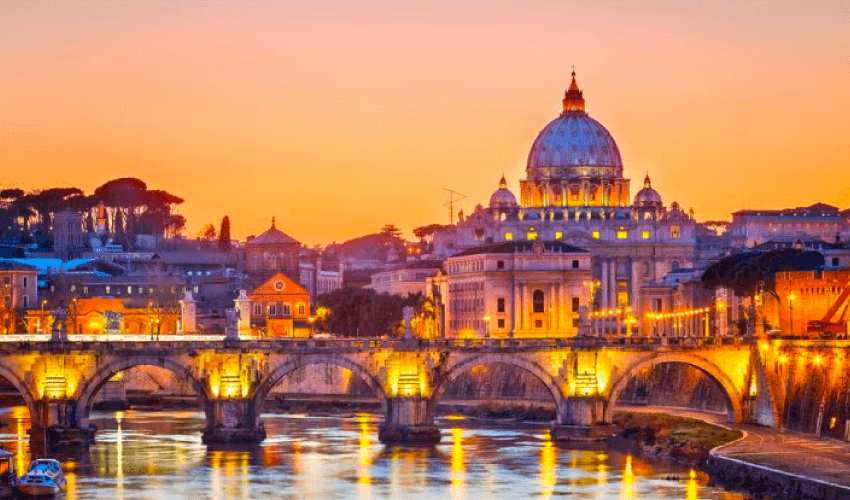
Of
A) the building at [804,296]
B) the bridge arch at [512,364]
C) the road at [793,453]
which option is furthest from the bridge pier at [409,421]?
the building at [804,296]

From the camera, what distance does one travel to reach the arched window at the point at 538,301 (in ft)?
596

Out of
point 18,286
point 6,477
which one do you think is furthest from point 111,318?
point 6,477

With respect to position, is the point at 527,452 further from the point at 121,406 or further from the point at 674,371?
the point at 121,406

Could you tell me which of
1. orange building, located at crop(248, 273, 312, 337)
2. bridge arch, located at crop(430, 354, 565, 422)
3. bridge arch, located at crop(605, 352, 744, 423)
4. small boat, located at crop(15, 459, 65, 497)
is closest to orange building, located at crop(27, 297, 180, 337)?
orange building, located at crop(248, 273, 312, 337)

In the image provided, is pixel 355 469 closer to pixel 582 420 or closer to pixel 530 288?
pixel 582 420

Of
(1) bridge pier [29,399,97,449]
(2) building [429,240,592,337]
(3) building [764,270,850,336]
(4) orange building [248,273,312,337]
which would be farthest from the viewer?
(2) building [429,240,592,337]

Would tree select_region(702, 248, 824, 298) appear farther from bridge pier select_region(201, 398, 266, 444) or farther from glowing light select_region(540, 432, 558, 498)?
bridge pier select_region(201, 398, 266, 444)

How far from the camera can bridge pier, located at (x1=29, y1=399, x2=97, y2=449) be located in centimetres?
9919

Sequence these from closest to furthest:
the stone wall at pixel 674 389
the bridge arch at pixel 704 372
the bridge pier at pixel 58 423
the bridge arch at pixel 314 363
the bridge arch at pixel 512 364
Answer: the bridge pier at pixel 58 423 → the bridge arch at pixel 704 372 → the bridge arch at pixel 314 363 → the bridge arch at pixel 512 364 → the stone wall at pixel 674 389

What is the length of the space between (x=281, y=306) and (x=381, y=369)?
7964cm

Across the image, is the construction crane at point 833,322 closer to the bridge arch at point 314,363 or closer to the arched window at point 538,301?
the bridge arch at point 314,363

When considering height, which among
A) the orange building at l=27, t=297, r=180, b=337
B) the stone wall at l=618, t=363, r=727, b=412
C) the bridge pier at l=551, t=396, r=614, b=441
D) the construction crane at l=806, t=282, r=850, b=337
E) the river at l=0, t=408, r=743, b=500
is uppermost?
the orange building at l=27, t=297, r=180, b=337

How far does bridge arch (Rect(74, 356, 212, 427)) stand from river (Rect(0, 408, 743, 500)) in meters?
1.72

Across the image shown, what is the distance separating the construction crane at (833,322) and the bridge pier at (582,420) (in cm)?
992
